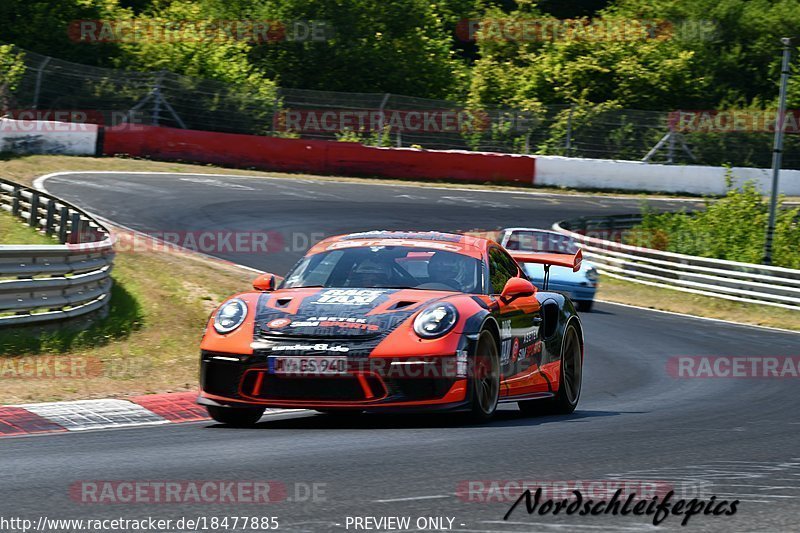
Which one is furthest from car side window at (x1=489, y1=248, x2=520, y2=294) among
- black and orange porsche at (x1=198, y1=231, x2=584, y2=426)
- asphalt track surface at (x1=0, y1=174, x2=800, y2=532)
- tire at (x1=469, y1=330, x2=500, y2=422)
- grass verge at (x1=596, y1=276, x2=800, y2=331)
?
grass verge at (x1=596, y1=276, x2=800, y2=331)

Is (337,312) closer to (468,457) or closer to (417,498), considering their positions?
(468,457)

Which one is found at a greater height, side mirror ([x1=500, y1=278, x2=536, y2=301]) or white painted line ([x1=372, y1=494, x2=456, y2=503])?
side mirror ([x1=500, y1=278, x2=536, y2=301])

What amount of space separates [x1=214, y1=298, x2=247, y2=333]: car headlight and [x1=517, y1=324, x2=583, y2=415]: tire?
2540mm

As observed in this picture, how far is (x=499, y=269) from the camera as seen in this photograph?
9148 mm

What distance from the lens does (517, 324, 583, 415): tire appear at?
953 cm

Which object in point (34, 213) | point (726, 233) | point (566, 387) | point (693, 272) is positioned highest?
point (34, 213)

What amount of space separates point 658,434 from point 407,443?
5.70 feet

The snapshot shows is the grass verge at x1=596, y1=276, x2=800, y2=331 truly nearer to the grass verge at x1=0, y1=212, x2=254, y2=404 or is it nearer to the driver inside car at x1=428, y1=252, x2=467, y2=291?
the grass verge at x1=0, y1=212, x2=254, y2=404

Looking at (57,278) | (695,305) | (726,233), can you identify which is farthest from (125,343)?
→ (726,233)

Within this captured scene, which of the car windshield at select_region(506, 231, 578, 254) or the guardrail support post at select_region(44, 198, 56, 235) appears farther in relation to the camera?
the car windshield at select_region(506, 231, 578, 254)

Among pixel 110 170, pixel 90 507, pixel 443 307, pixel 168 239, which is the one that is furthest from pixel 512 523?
pixel 110 170

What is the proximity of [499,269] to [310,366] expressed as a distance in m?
2.19

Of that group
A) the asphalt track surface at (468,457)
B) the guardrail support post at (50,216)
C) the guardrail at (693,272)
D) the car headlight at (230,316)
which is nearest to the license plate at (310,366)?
the asphalt track surface at (468,457)

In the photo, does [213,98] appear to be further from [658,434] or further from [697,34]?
[658,434]
